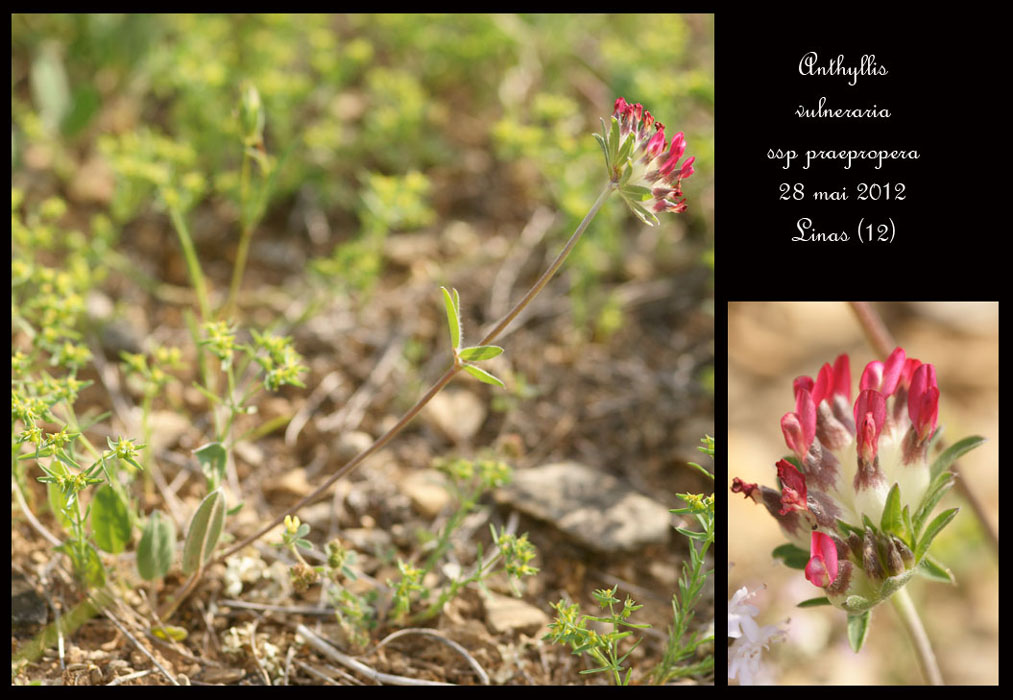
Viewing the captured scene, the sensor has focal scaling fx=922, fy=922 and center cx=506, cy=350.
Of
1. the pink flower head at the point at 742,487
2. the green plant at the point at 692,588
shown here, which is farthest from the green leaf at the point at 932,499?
the green plant at the point at 692,588

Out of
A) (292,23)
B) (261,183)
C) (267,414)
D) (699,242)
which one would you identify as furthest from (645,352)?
(292,23)

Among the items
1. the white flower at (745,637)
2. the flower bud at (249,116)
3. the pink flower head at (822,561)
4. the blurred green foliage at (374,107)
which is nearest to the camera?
the pink flower head at (822,561)

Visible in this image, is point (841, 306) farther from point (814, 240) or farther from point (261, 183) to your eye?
point (261, 183)

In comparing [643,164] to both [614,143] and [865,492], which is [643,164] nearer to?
[614,143]

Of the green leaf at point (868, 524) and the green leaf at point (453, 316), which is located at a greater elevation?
the green leaf at point (453, 316)

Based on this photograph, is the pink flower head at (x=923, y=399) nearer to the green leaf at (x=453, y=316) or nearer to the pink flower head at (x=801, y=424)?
the pink flower head at (x=801, y=424)

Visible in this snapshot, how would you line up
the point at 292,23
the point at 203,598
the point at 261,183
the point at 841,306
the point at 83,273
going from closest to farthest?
the point at 203,598 → the point at 83,273 → the point at 261,183 → the point at 841,306 → the point at 292,23

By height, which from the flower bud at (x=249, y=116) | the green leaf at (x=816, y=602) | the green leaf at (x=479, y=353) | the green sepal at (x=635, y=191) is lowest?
the green leaf at (x=816, y=602)

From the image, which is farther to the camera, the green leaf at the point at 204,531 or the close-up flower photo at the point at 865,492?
the green leaf at the point at 204,531
